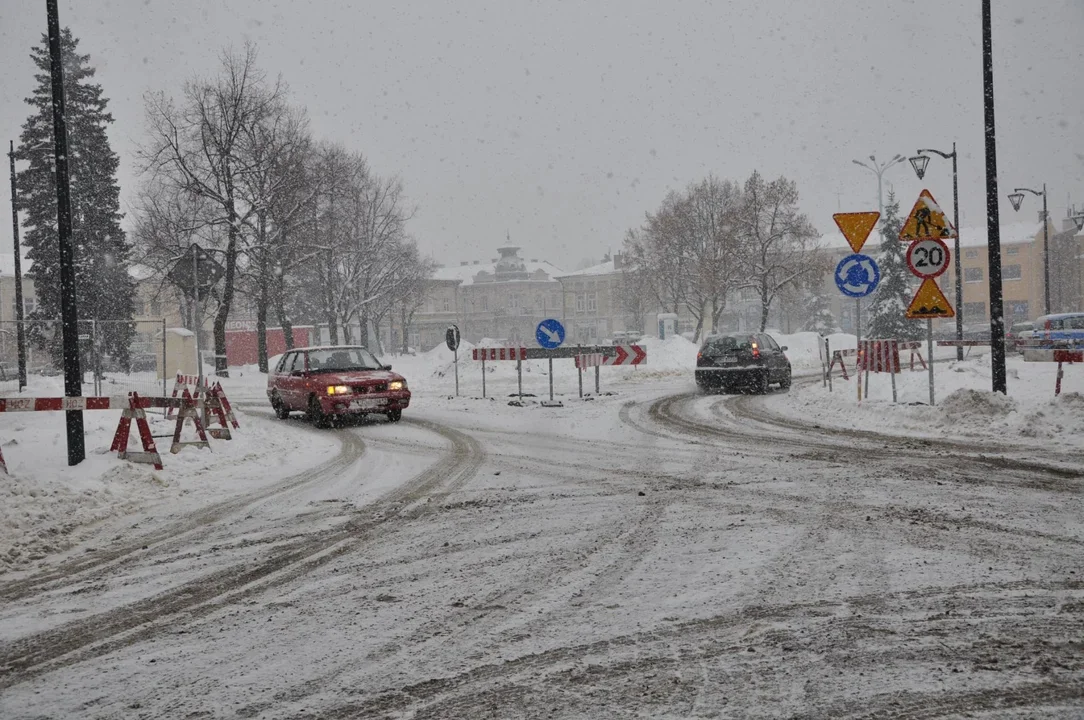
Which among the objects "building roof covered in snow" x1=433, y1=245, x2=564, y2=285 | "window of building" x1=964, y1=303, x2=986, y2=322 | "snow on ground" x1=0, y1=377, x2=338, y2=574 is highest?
"building roof covered in snow" x1=433, y1=245, x2=564, y2=285

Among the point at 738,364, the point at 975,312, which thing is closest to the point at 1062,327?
the point at 738,364

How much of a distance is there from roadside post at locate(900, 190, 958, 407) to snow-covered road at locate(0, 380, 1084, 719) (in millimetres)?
4499

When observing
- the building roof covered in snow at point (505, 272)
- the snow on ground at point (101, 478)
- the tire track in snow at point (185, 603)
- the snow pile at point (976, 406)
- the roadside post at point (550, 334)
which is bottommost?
the tire track in snow at point (185, 603)

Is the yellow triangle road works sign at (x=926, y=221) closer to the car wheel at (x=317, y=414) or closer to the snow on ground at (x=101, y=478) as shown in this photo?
the snow on ground at (x=101, y=478)

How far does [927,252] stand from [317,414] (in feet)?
34.5

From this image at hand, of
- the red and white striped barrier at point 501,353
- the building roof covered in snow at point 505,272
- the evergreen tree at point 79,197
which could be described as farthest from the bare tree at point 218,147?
the building roof covered in snow at point 505,272

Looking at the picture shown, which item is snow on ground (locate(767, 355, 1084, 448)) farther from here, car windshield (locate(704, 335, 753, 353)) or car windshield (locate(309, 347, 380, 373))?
car windshield (locate(309, 347, 380, 373))

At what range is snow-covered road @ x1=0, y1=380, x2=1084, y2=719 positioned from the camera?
331 centimetres

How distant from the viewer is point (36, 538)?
6.42 meters

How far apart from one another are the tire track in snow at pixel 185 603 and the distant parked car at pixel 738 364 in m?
13.2

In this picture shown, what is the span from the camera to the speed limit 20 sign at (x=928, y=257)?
40.5ft

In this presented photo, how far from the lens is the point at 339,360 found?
1594 cm

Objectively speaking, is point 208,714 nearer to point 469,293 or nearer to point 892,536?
point 892,536

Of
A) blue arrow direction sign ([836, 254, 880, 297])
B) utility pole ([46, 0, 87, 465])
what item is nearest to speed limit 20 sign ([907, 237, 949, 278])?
blue arrow direction sign ([836, 254, 880, 297])
